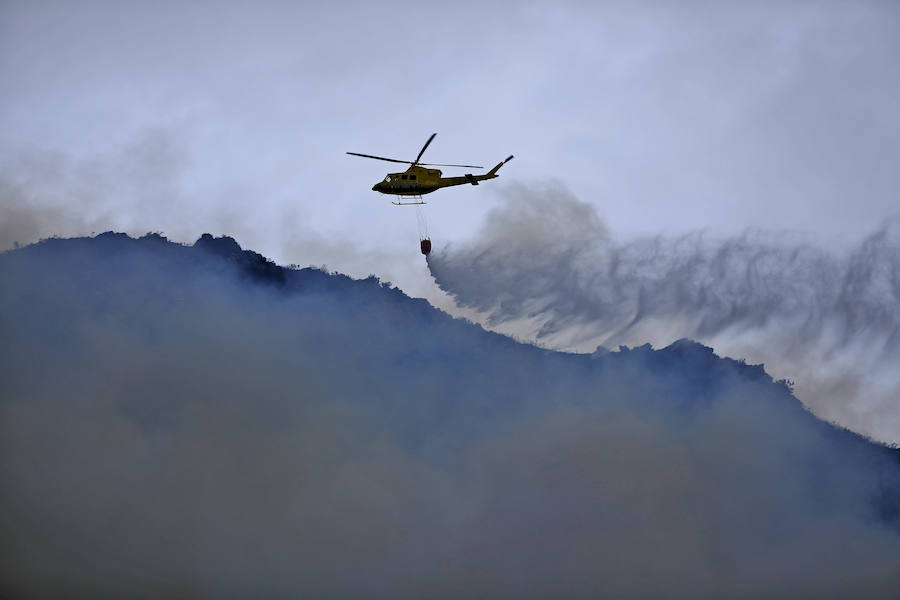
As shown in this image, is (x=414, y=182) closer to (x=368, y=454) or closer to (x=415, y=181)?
(x=415, y=181)

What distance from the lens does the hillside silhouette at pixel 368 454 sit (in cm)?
3133

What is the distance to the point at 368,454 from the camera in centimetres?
3319

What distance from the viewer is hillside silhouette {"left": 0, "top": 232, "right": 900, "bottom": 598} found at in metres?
31.3

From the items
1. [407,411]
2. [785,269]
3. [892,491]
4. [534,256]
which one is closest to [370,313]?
[407,411]

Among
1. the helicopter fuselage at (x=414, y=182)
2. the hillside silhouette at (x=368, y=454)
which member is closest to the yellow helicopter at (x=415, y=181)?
the helicopter fuselage at (x=414, y=182)

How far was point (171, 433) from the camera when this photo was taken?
32281 millimetres

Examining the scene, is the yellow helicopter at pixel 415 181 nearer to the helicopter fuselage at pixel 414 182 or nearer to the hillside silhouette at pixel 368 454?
the helicopter fuselage at pixel 414 182

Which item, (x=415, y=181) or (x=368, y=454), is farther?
(x=368, y=454)

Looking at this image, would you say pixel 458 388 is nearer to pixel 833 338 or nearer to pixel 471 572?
pixel 471 572

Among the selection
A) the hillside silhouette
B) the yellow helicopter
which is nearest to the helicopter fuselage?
the yellow helicopter

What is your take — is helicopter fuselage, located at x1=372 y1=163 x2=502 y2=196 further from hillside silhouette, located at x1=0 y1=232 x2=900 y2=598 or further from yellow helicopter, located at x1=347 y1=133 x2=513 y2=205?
hillside silhouette, located at x1=0 y1=232 x2=900 y2=598

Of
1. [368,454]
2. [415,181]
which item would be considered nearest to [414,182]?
[415,181]

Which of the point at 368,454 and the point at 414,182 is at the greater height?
the point at 414,182

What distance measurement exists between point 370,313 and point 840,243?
17.1 metres
